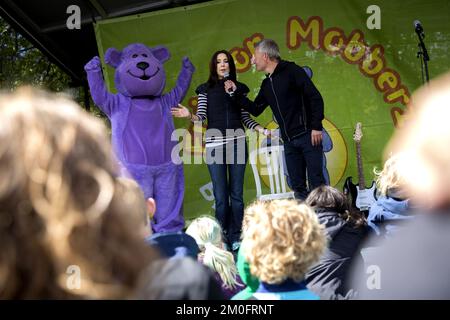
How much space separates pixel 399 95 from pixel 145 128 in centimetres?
286

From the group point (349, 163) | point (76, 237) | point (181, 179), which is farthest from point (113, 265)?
point (349, 163)

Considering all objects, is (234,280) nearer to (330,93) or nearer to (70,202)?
(70,202)

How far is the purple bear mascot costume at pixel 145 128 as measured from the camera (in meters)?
4.43

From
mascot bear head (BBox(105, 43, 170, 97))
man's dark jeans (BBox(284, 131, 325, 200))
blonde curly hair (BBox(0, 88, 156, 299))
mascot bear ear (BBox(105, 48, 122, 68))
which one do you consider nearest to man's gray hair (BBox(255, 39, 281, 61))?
man's dark jeans (BBox(284, 131, 325, 200))

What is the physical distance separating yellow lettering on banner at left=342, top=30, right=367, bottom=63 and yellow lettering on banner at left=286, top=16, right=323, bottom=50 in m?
0.34

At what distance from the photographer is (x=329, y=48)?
591cm

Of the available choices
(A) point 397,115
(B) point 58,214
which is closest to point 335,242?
(B) point 58,214

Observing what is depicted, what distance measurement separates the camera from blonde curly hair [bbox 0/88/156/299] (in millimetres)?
938

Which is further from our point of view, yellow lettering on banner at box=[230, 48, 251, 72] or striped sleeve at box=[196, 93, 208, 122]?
yellow lettering on banner at box=[230, 48, 251, 72]

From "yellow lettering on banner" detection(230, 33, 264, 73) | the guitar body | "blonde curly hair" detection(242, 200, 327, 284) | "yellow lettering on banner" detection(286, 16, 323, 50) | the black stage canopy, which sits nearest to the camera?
"blonde curly hair" detection(242, 200, 327, 284)

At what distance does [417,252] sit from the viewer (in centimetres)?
136

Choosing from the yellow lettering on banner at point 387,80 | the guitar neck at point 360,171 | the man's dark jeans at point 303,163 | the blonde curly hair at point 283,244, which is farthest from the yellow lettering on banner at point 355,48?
the blonde curly hair at point 283,244

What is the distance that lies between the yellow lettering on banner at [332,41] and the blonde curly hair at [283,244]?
15.2 ft

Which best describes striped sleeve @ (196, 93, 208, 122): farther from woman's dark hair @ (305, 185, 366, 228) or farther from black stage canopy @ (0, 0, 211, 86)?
woman's dark hair @ (305, 185, 366, 228)
